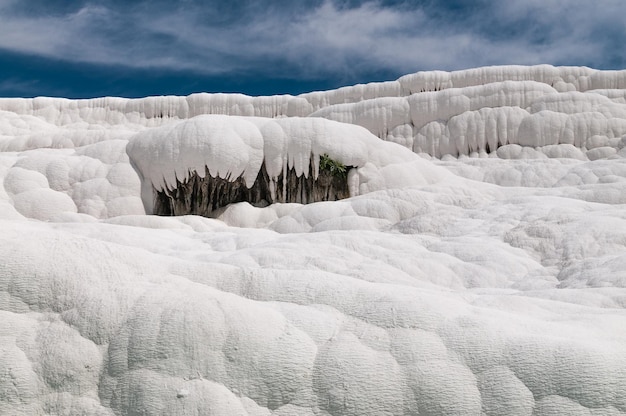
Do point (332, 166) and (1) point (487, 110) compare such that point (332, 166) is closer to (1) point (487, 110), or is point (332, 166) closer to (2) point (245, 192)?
(2) point (245, 192)

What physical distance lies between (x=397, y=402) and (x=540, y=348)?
2.45 ft

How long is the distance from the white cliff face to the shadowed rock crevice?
0.30 meters

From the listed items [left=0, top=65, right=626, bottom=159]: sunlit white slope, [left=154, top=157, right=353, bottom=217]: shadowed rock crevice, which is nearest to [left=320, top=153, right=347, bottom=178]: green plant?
[left=154, top=157, right=353, bottom=217]: shadowed rock crevice

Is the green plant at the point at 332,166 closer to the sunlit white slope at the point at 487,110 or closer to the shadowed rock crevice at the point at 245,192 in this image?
the shadowed rock crevice at the point at 245,192

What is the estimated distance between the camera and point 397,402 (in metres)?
2.49

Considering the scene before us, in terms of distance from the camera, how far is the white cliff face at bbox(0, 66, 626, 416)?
253 centimetres

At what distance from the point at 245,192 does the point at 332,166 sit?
6.51ft

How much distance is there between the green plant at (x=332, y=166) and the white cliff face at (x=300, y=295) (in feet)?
0.58

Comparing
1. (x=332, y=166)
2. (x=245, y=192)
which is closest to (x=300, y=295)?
(x=332, y=166)

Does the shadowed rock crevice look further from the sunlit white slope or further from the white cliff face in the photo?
the sunlit white slope

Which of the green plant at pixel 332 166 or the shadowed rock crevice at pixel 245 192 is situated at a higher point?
the green plant at pixel 332 166

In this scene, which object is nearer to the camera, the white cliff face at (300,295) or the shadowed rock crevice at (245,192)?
the white cliff face at (300,295)

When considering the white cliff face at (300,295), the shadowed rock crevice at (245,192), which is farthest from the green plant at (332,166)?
the white cliff face at (300,295)

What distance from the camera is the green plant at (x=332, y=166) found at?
441 inches
